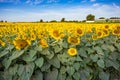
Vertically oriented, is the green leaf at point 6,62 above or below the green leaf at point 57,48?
below

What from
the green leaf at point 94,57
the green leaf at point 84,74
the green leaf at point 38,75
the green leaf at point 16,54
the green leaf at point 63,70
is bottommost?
the green leaf at point 84,74

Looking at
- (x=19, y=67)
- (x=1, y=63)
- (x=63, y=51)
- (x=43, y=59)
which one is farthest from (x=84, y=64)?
(x=1, y=63)

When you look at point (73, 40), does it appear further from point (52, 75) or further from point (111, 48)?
point (111, 48)

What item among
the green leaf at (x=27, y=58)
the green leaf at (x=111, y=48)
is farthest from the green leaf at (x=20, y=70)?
the green leaf at (x=111, y=48)

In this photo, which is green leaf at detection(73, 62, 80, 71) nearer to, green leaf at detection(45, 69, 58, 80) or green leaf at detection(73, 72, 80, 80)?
green leaf at detection(73, 72, 80, 80)

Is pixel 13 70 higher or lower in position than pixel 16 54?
lower

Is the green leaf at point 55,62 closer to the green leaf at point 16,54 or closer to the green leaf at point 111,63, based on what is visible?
the green leaf at point 16,54

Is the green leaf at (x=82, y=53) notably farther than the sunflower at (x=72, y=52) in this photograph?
Yes

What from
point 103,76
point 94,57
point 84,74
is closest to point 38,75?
point 84,74

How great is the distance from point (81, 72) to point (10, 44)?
110cm

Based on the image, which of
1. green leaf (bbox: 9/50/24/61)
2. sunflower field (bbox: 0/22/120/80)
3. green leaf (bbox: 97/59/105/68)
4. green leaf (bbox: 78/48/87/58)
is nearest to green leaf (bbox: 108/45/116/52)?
sunflower field (bbox: 0/22/120/80)

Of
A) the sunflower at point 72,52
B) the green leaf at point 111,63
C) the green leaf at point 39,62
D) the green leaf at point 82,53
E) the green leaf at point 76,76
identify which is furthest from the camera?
the green leaf at point 111,63

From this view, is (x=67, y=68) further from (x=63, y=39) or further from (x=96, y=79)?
(x=96, y=79)

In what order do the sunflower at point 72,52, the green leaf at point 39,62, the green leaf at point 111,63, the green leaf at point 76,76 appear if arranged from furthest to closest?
the green leaf at point 111,63 → the green leaf at point 76,76 → the sunflower at point 72,52 → the green leaf at point 39,62
